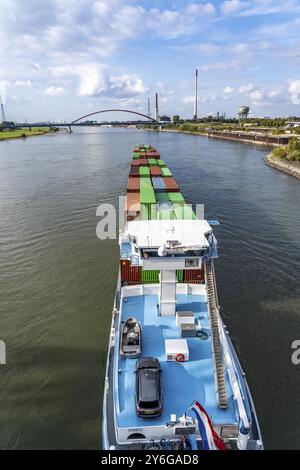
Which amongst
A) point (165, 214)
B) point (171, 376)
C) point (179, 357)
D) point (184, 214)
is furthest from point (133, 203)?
point (171, 376)

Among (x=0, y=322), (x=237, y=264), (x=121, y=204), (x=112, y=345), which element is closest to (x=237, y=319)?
(x=237, y=264)

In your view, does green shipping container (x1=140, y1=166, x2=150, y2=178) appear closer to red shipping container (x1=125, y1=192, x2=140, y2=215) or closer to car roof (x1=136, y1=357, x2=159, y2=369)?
red shipping container (x1=125, y1=192, x2=140, y2=215)

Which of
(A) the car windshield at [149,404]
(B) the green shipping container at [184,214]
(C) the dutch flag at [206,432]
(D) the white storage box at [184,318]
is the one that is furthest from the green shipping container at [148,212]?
(C) the dutch flag at [206,432]

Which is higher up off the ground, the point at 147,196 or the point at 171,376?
the point at 147,196

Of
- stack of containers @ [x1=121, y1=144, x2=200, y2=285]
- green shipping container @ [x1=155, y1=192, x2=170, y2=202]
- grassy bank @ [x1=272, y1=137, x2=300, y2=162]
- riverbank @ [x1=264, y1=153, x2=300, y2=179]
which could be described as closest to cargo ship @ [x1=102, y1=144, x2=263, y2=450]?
stack of containers @ [x1=121, y1=144, x2=200, y2=285]

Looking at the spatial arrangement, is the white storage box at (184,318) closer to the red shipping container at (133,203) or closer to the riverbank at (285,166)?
the red shipping container at (133,203)

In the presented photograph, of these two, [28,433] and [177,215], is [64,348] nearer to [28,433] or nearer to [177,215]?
[28,433]

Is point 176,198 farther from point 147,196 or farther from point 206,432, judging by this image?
point 206,432
